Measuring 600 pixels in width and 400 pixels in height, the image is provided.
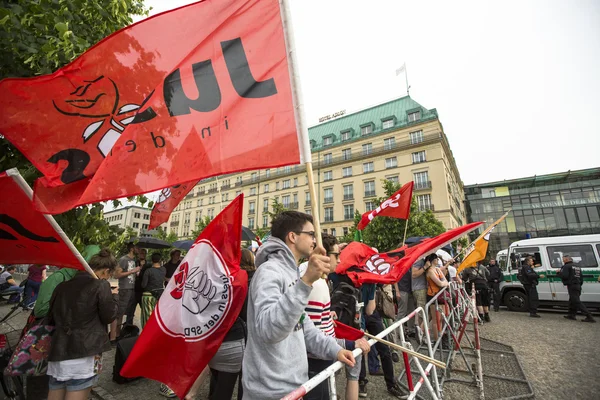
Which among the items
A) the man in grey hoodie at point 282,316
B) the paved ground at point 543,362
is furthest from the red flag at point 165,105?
the paved ground at point 543,362

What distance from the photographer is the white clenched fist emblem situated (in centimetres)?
417

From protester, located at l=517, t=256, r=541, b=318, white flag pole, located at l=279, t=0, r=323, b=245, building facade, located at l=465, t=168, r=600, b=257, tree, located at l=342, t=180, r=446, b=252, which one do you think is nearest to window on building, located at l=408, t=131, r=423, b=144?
tree, located at l=342, t=180, r=446, b=252

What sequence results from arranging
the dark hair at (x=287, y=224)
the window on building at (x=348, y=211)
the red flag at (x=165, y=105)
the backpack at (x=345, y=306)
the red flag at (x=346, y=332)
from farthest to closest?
1. the window on building at (x=348, y=211)
2. the backpack at (x=345, y=306)
3. the red flag at (x=346, y=332)
4. the dark hair at (x=287, y=224)
5. the red flag at (x=165, y=105)

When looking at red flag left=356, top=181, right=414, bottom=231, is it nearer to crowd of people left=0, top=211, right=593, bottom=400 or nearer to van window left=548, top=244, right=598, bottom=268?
crowd of people left=0, top=211, right=593, bottom=400

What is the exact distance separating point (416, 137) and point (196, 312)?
41639 mm

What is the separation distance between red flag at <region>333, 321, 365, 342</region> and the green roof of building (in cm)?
4103

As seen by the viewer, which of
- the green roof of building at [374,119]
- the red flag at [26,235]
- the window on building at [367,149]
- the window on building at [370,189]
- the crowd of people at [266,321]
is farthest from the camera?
the window on building at [367,149]

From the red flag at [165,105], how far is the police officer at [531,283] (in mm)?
11532

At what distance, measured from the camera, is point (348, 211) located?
138 ft

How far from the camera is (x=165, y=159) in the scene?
179cm

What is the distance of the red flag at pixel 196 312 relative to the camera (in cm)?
209

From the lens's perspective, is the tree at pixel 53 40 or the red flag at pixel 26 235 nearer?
the red flag at pixel 26 235

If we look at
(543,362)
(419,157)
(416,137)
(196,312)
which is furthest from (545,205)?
(196,312)

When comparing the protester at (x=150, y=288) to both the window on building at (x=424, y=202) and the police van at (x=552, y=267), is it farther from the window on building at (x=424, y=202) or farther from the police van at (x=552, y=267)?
the window on building at (x=424, y=202)
